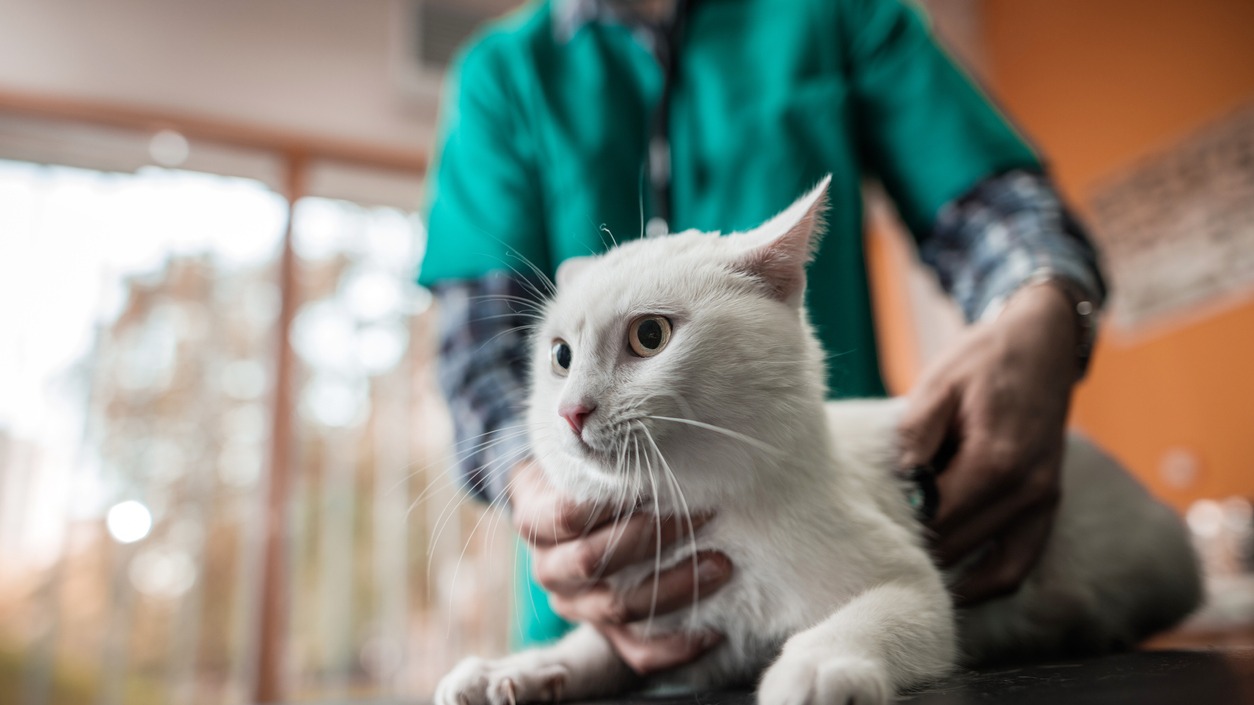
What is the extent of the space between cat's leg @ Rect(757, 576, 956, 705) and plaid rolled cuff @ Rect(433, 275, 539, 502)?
437 mm

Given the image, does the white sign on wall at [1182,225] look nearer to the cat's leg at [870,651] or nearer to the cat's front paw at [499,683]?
the cat's leg at [870,651]

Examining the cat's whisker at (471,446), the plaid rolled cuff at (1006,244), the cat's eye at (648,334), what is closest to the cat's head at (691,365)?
the cat's eye at (648,334)

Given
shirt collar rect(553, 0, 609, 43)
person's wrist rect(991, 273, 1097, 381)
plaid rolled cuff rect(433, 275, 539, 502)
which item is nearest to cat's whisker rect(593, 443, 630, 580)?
plaid rolled cuff rect(433, 275, 539, 502)

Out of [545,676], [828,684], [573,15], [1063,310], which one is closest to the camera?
[828,684]

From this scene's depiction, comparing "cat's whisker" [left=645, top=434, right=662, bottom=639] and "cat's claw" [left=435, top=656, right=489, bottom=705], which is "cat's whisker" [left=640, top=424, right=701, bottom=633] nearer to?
"cat's whisker" [left=645, top=434, right=662, bottom=639]

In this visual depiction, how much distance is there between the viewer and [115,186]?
2795mm

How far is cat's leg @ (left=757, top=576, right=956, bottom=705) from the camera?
1.58 feet

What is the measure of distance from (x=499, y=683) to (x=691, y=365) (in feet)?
1.11

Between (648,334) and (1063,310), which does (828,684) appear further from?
(1063,310)

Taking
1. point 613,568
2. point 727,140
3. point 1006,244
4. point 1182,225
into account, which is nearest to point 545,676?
point 613,568

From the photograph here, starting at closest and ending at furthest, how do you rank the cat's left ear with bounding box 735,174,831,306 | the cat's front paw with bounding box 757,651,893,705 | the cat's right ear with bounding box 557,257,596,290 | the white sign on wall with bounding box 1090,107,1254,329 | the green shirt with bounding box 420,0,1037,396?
1. the cat's front paw with bounding box 757,651,893,705
2. the cat's left ear with bounding box 735,174,831,306
3. the cat's right ear with bounding box 557,257,596,290
4. the green shirt with bounding box 420,0,1037,396
5. the white sign on wall with bounding box 1090,107,1254,329

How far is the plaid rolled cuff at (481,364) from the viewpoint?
92 cm

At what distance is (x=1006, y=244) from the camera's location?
0.90m

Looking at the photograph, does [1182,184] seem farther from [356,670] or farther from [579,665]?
[356,670]
